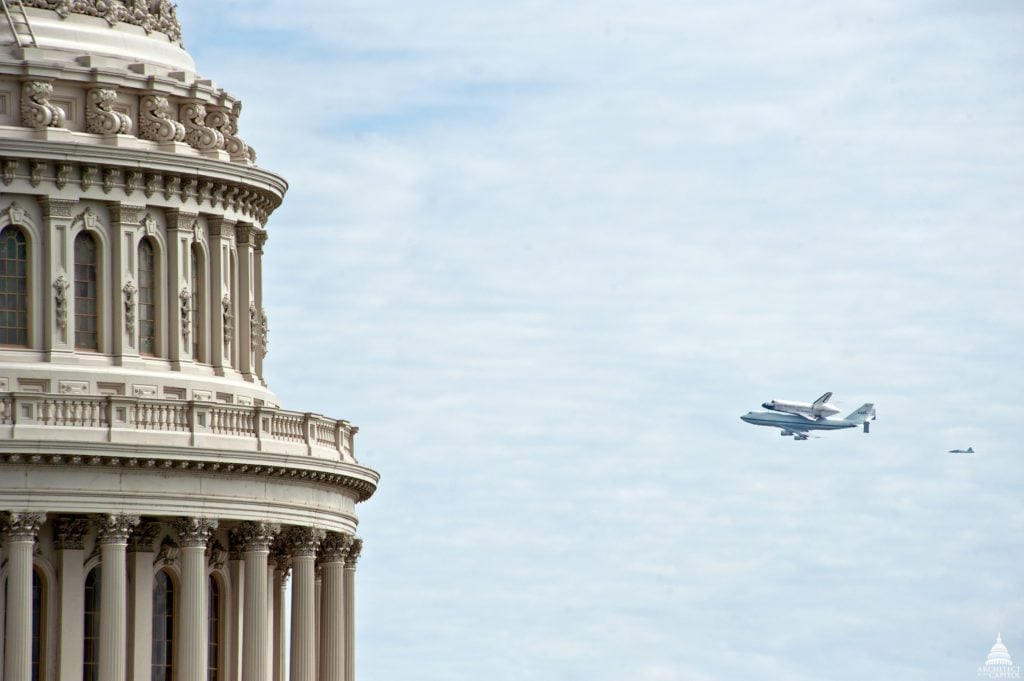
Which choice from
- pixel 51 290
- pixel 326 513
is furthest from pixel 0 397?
pixel 326 513

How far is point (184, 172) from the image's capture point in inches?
4198

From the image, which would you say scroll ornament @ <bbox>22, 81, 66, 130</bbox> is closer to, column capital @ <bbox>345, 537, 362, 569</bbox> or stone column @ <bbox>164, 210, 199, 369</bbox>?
stone column @ <bbox>164, 210, 199, 369</bbox>

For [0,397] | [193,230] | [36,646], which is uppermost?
[193,230]

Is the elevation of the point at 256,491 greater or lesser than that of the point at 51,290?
lesser

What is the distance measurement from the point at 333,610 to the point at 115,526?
11351 mm

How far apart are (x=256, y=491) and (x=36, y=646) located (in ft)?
27.1

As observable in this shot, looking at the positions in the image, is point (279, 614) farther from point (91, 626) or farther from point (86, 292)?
point (86, 292)

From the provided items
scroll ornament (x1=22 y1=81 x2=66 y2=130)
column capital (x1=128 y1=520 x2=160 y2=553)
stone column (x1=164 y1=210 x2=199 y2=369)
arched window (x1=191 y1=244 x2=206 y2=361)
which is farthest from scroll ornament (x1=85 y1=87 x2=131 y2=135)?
column capital (x1=128 y1=520 x2=160 y2=553)

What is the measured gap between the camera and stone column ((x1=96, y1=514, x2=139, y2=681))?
3962 inches

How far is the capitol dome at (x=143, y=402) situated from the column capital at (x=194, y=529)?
4 cm

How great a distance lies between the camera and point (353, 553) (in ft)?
364

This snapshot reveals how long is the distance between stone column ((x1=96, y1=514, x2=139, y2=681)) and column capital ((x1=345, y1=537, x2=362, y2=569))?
1115 centimetres

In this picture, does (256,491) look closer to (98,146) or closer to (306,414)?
(306,414)

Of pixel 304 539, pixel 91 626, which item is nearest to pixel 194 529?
pixel 91 626
